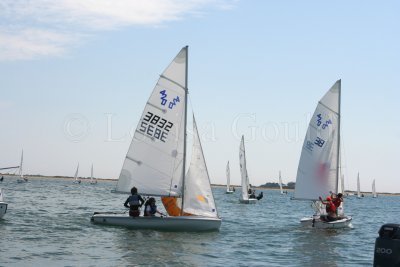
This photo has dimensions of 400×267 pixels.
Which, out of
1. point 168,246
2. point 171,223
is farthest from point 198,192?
point 168,246

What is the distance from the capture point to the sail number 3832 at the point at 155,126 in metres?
27.4

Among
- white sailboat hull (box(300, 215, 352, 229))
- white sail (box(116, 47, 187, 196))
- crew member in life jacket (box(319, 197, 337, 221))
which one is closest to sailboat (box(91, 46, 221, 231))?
white sail (box(116, 47, 187, 196))

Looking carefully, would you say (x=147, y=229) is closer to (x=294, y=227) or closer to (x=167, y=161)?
(x=167, y=161)

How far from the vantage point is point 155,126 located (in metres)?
27.4

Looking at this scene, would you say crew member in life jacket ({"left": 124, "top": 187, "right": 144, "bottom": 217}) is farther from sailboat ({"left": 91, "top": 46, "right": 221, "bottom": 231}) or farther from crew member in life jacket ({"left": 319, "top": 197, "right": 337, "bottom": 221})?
crew member in life jacket ({"left": 319, "top": 197, "right": 337, "bottom": 221})

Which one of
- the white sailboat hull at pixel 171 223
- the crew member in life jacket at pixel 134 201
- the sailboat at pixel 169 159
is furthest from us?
the sailboat at pixel 169 159

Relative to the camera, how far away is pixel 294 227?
34.1 metres

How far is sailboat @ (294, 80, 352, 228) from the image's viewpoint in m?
34.5

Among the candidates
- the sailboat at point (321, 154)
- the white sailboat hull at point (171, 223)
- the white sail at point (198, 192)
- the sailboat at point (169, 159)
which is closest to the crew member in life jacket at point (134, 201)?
the white sailboat hull at point (171, 223)

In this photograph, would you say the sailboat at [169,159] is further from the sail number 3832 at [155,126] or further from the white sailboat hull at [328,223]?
the white sailboat hull at [328,223]

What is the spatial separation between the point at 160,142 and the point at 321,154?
11.4 m

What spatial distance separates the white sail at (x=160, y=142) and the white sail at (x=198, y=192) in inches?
19.2

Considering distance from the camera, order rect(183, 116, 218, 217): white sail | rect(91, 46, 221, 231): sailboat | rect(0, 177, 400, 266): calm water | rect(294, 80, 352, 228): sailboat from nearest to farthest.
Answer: rect(0, 177, 400, 266): calm water < rect(183, 116, 218, 217): white sail < rect(91, 46, 221, 231): sailboat < rect(294, 80, 352, 228): sailboat

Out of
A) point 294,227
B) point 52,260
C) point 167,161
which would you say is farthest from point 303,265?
point 294,227
